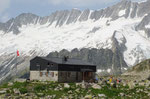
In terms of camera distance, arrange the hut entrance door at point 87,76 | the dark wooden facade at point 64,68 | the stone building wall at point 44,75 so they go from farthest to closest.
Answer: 1. the hut entrance door at point 87,76
2. the dark wooden facade at point 64,68
3. the stone building wall at point 44,75

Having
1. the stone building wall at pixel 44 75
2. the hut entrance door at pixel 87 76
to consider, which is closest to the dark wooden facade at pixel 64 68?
the hut entrance door at pixel 87 76

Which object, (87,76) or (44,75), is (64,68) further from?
(87,76)

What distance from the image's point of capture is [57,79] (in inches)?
2255

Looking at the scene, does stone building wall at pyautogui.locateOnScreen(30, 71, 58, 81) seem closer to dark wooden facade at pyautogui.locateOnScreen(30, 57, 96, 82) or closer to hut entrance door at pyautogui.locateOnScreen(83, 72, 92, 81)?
dark wooden facade at pyautogui.locateOnScreen(30, 57, 96, 82)

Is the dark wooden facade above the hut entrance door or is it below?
above

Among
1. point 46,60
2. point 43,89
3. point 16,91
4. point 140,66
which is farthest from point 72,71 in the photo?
point 140,66

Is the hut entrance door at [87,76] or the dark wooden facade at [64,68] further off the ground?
the dark wooden facade at [64,68]

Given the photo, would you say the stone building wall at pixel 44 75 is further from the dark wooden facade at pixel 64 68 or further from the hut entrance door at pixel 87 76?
the hut entrance door at pixel 87 76

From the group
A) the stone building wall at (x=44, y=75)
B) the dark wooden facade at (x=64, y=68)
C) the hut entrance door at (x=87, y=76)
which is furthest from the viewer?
the hut entrance door at (x=87, y=76)

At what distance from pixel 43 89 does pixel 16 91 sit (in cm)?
558

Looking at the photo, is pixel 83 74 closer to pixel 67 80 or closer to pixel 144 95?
pixel 67 80

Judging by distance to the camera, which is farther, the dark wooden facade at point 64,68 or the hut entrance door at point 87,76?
the hut entrance door at point 87,76

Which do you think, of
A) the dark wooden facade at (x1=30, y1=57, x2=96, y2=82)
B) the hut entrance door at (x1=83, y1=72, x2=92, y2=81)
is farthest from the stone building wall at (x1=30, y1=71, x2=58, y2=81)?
the hut entrance door at (x1=83, y1=72, x2=92, y2=81)

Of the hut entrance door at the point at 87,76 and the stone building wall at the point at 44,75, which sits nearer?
the stone building wall at the point at 44,75
